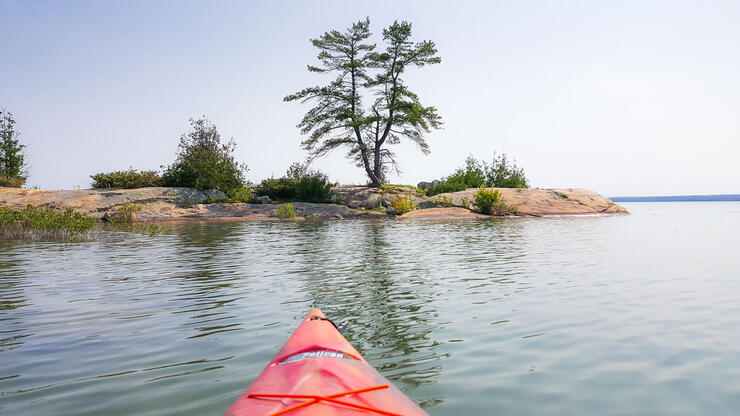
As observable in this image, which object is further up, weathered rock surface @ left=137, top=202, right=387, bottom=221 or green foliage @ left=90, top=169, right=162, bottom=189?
green foliage @ left=90, top=169, right=162, bottom=189

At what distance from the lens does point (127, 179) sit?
27.9m

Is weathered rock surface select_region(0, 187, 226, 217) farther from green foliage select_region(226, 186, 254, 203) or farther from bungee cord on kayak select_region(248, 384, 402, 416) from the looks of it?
bungee cord on kayak select_region(248, 384, 402, 416)

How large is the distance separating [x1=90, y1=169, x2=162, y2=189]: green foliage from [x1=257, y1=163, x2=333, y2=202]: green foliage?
6076mm

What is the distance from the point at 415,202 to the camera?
90.4 ft

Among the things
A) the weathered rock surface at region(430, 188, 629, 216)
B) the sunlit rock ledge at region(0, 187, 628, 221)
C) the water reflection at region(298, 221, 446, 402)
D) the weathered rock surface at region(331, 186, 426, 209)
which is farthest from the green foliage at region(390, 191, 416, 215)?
the water reflection at region(298, 221, 446, 402)

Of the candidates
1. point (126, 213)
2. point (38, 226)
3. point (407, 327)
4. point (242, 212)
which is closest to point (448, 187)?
point (242, 212)

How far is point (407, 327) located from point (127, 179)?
2711cm

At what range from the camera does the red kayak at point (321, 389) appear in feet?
7.29

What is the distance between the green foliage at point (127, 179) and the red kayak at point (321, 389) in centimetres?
2781

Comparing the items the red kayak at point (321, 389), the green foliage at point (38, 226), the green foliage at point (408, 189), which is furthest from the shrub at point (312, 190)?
the red kayak at point (321, 389)

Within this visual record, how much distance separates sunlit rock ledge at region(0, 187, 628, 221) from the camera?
80.9 feet

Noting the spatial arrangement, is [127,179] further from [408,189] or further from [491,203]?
[491,203]

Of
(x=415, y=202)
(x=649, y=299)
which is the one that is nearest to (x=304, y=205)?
(x=415, y=202)

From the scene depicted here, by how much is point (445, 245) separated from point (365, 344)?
7965 millimetres
